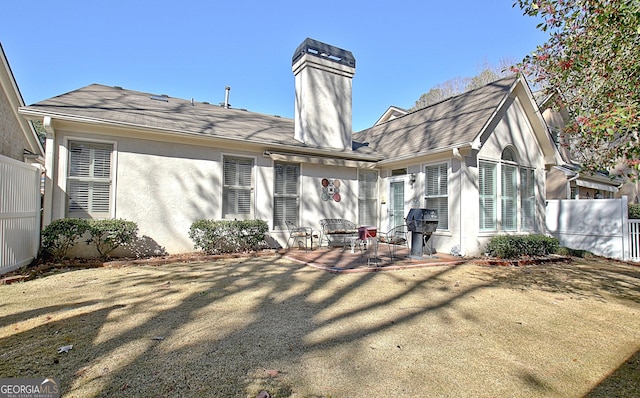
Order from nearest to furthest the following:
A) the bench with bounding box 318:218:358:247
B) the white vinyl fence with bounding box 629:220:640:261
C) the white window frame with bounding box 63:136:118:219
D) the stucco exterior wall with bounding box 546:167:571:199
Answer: the white window frame with bounding box 63:136:118:219
the white vinyl fence with bounding box 629:220:640:261
the bench with bounding box 318:218:358:247
the stucco exterior wall with bounding box 546:167:571:199

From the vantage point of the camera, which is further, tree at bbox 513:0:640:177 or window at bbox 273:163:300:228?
window at bbox 273:163:300:228

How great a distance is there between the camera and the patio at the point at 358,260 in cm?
701

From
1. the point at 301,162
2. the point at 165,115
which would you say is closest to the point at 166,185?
the point at 165,115

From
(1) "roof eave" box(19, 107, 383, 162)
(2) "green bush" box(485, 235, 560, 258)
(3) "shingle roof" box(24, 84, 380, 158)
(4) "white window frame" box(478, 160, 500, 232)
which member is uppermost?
(3) "shingle roof" box(24, 84, 380, 158)

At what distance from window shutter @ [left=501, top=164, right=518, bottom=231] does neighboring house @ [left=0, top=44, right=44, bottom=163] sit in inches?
584

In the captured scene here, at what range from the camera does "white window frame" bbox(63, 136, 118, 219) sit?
7277mm

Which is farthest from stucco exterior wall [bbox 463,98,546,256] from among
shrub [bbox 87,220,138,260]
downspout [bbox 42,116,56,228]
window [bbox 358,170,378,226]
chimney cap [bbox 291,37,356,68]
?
downspout [bbox 42,116,56,228]

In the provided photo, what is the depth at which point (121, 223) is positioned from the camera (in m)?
7.38

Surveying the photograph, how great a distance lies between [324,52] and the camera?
11367mm

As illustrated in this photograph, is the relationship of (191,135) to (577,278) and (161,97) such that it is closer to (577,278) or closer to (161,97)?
(161,97)

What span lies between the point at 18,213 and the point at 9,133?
5.34 meters

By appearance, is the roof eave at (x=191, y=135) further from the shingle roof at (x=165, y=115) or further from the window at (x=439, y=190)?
the window at (x=439, y=190)

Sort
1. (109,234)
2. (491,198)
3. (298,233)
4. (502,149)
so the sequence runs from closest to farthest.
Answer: (109,234), (491,198), (502,149), (298,233)

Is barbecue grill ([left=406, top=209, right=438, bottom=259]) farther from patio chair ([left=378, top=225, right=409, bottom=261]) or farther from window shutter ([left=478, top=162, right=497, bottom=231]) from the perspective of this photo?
window shutter ([left=478, top=162, right=497, bottom=231])
